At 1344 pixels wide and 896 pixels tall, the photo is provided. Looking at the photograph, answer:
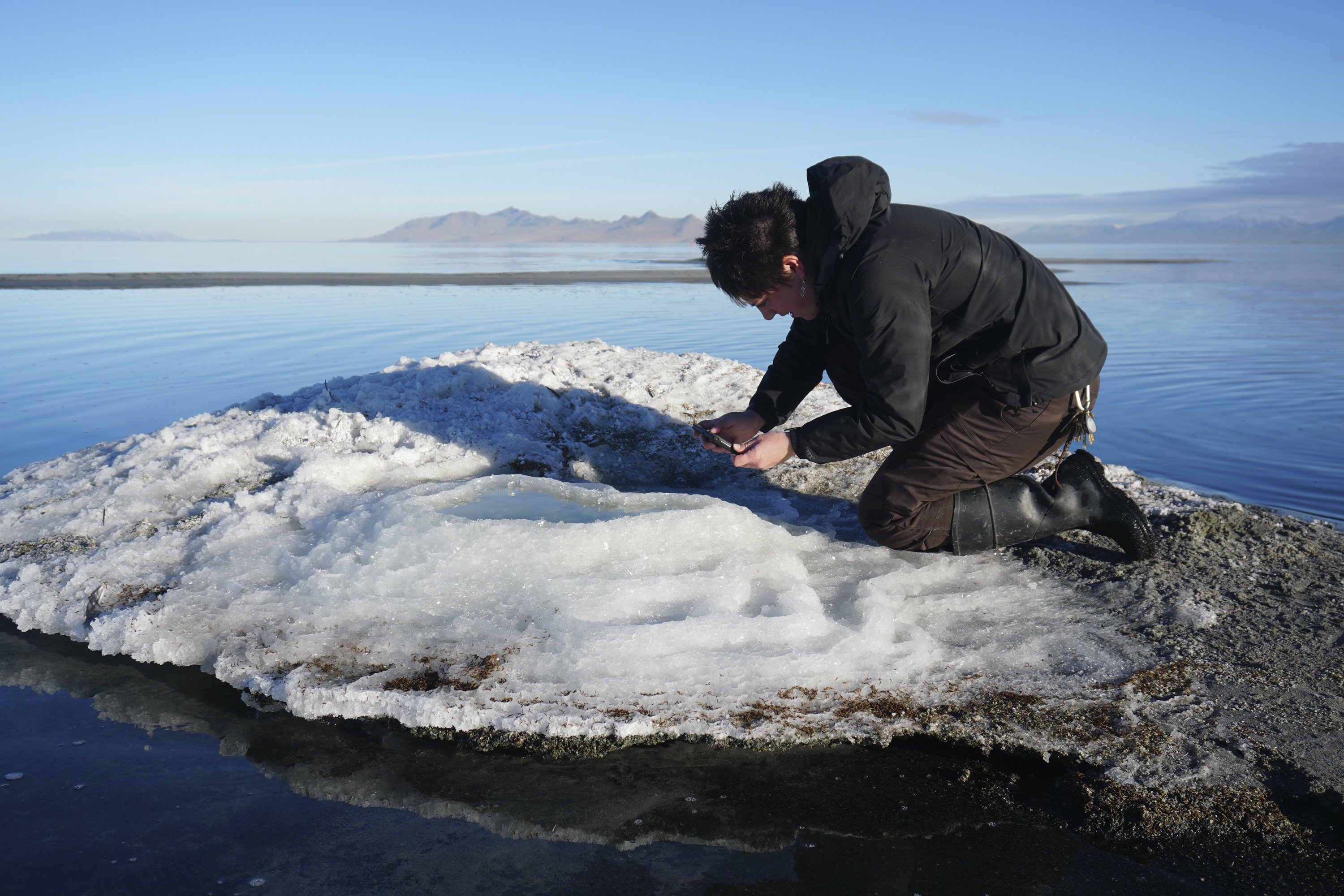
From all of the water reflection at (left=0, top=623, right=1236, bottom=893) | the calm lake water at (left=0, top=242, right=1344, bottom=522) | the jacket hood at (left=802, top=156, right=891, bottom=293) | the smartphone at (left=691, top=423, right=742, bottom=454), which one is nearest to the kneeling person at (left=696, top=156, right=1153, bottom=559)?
the jacket hood at (left=802, top=156, right=891, bottom=293)

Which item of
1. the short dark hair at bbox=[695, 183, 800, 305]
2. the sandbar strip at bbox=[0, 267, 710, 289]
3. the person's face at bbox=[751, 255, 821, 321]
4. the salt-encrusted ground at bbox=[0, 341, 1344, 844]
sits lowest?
the salt-encrusted ground at bbox=[0, 341, 1344, 844]

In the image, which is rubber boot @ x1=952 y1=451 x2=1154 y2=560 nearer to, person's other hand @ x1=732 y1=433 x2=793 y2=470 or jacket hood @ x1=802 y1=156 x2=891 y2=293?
person's other hand @ x1=732 y1=433 x2=793 y2=470

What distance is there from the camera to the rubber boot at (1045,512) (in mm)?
3113

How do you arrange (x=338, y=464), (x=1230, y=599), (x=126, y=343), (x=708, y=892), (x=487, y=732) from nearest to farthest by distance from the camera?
(x=708, y=892) < (x=487, y=732) < (x=1230, y=599) < (x=338, y=464) < (x=126, y=343)

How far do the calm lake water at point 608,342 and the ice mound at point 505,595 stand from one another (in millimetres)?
2452

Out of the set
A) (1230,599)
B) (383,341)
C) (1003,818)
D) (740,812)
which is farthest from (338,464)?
(383,341)

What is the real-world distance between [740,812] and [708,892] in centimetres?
26

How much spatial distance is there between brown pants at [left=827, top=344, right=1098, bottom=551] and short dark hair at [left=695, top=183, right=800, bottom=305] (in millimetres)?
828

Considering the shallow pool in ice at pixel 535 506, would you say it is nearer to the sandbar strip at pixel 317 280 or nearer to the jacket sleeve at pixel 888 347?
the jacket sleeve at pixel 888 347

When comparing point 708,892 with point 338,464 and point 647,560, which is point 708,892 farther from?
point 338,464

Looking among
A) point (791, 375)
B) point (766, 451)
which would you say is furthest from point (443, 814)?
point (791, 375)

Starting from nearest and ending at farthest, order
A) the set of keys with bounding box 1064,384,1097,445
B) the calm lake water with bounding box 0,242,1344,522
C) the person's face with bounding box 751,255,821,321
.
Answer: the person's face with bounding box 751,255,821,321
the set of keys with bounding box 1064,384,1097,445
the calm lake water with bounding box 0,242,1344,522

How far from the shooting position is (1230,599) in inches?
115

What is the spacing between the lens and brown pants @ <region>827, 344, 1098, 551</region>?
2.99 m
